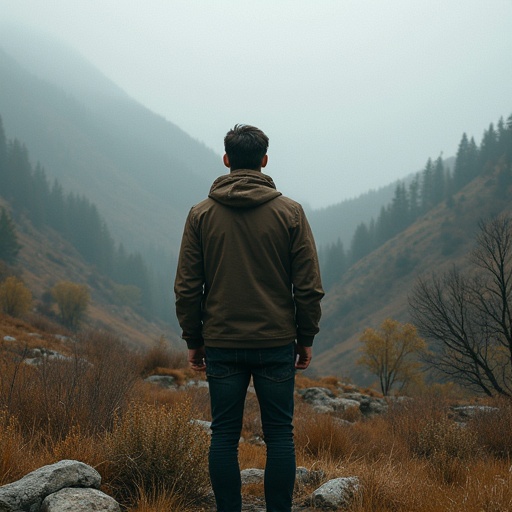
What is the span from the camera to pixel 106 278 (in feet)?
313

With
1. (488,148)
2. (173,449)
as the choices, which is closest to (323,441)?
(173,449)

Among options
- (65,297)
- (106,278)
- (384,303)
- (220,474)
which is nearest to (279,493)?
(220,474)

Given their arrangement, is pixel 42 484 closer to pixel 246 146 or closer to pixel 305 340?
pixel 305 340

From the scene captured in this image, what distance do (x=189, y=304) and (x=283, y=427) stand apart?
3.10ft

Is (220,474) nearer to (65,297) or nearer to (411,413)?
(411,413)

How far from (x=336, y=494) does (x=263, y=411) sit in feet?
3.97

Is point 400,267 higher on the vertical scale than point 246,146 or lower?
lower

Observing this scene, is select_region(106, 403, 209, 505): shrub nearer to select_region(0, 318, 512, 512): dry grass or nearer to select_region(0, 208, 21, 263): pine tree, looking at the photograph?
select_region(0, 318, 512, 512): dry grass

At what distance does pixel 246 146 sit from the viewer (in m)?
3.00

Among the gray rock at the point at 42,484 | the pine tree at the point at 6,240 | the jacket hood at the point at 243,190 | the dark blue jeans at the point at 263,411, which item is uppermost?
the jacket hood at the point at 243,190

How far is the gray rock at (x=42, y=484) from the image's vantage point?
2.77 meters

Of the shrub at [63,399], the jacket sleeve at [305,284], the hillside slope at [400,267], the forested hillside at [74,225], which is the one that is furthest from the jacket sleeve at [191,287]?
the forested hillside at [74,225]

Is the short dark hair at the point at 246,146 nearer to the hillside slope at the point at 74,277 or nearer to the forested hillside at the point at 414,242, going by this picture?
the hillside slope at the point at 74,277

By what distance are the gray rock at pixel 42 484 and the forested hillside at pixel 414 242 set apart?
69.1 metres
